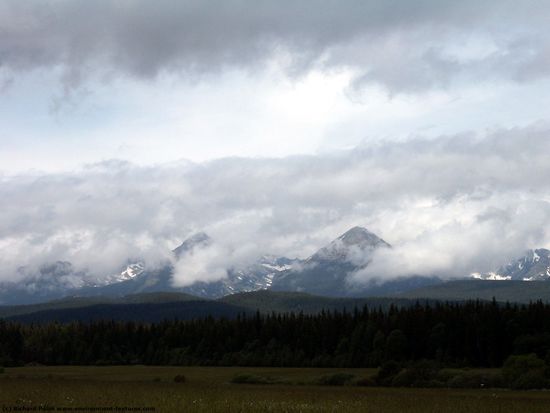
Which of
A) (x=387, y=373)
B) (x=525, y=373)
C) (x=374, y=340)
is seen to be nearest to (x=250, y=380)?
(x=387, y=373)

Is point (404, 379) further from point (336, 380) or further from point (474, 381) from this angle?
point (336, 380)

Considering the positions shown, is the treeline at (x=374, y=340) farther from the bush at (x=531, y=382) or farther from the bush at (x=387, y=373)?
the bush at (x=531, y=382)

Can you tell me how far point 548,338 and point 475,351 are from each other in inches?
633

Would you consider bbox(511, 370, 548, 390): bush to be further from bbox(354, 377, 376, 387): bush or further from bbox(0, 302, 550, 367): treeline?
bbox(0, 302, 550, 367): treeline

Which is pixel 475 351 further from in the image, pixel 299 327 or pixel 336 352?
pixel 299 327

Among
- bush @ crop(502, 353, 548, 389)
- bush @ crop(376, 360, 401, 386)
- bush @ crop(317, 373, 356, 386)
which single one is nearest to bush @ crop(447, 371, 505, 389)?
bush @ crop(502, 353, 548, 389)

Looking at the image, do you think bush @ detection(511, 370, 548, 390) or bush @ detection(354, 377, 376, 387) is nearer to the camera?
bush @ detection(511, 370, 548, 390)

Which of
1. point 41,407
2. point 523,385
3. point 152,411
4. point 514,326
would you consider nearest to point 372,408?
point 152,411

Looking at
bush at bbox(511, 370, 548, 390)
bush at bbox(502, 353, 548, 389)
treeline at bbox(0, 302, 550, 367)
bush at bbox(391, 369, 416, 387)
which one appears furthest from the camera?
treeline at bbox(0, 302, 550, 367)

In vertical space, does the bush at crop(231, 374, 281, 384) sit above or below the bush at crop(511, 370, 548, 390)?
below

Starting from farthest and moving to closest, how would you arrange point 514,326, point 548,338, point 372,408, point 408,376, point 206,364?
point 206,364, point 514,326, point 548,338, point 408,376, point 372,408

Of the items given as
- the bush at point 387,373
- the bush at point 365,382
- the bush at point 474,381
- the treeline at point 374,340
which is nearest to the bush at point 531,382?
the bush at point 474,381

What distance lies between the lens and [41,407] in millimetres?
42438

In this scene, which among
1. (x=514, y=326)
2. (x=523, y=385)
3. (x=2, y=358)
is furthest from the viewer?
(x=2, y=358)
